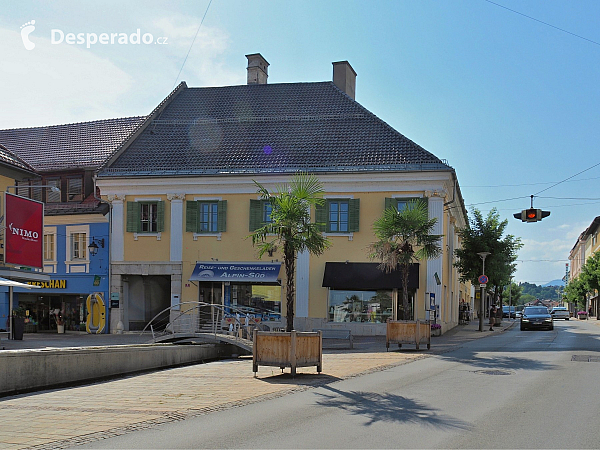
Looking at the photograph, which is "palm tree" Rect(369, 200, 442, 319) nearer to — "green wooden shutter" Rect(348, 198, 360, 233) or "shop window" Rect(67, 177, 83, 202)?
"green wooden shutter" Rect(348, 198, 360, 233)

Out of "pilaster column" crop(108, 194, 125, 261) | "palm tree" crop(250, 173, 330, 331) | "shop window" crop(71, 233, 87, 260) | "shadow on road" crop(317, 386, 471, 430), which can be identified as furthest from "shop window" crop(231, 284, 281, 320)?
"shadow on road" crop(317, 386, 471, 430)

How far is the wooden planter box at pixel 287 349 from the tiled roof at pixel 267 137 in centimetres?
1658

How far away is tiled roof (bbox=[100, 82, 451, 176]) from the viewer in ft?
103

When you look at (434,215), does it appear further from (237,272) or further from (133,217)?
(133,217)

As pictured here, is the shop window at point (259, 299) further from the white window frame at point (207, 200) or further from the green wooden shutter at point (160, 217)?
the green wooden shutter at point (160, 217)

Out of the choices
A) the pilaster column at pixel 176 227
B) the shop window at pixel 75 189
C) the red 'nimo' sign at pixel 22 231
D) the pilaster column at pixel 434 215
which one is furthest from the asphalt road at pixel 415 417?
the shop window at pixel 75 189

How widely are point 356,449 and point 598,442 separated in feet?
9.64

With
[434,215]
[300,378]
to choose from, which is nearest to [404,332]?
[300,378]

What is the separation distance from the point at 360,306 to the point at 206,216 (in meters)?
8.66

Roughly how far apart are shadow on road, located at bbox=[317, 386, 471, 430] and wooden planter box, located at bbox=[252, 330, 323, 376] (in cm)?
206

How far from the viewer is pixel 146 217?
108 feet

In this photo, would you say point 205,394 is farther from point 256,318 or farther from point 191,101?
point 191,101

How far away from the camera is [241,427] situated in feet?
29.0

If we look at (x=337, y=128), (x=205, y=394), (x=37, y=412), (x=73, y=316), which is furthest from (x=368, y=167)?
(x=37, y=412)
